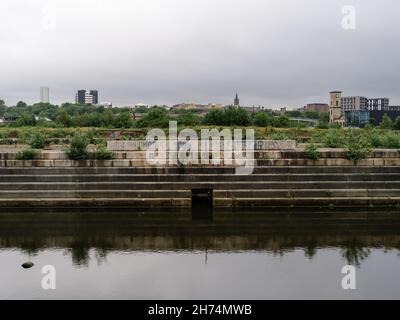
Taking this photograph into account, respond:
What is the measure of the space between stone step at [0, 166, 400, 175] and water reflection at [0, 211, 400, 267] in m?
2.23

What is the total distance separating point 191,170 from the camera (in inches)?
875

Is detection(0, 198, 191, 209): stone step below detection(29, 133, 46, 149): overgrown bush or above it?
below

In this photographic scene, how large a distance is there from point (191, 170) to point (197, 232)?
490cm

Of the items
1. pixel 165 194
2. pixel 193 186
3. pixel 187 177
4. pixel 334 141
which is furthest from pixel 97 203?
pixel 334 141

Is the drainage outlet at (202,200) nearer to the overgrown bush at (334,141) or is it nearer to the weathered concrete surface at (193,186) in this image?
the weathered concrete surface at (193,186)

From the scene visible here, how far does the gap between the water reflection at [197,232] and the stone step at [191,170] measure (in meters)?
2.23

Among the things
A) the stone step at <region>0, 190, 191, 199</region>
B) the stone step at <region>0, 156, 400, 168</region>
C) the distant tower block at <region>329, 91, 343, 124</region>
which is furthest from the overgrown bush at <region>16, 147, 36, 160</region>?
the distant tower block at <region>329, 91, 343, 124</region>

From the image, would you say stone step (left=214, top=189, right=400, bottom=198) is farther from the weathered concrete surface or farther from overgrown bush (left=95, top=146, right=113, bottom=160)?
overgrown bush (left=95, top=146, right=113, bottom=160)

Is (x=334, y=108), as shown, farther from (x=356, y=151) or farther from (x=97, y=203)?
(x=97, y=203)

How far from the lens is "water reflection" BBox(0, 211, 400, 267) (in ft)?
53.1
